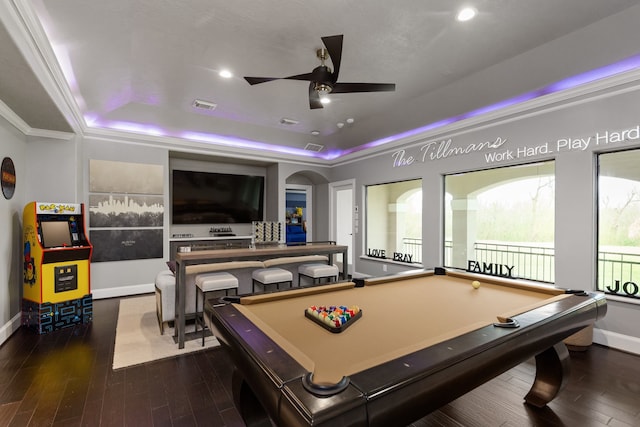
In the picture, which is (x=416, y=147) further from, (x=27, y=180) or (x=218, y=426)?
(x=27, y=180)

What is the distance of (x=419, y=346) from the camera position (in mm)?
1301

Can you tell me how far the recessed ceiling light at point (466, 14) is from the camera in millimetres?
2609

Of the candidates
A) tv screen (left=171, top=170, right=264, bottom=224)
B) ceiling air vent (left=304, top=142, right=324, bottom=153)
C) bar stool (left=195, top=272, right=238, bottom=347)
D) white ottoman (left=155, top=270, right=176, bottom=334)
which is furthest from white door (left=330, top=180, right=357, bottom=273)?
white ottoman (left=155, top=270, right=176, bottom=334)

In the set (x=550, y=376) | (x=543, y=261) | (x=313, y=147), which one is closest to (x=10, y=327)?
(x=550, y=376)

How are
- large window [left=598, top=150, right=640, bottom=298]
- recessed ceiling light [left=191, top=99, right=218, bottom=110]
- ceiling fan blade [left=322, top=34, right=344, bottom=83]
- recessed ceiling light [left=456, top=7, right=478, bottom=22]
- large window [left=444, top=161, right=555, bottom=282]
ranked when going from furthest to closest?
recessed ceiling light [left=191, top=99, right=218, bottom=110] → large window [left=444, top=161, right=555, bottom=282] → large window [left=598, top=150, right=640, bottom=298] → recessed ceiling light [left=456, top=7, right=478, bottom=22] → ceiling fan blade [left=322, top=34, right=344, bottom=83]

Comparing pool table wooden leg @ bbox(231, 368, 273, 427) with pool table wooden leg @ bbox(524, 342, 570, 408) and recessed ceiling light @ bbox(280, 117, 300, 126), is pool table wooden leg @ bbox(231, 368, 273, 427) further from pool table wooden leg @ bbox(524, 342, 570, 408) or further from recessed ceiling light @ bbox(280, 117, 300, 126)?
recessed ceiling light @ bbox(280, 117, 300, 126)

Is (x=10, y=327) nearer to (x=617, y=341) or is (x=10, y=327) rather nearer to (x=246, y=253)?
(x=246, y=253)

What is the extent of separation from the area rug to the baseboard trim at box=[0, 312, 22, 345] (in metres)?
1.04

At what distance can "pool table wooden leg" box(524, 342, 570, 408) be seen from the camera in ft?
7.16

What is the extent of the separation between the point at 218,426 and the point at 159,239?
4.21 meters

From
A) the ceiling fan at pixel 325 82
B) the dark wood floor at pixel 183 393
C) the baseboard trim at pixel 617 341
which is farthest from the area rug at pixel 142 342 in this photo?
the baseboard trim at pixel 617 341

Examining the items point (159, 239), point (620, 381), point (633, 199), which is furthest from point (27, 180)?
point (633, 199)

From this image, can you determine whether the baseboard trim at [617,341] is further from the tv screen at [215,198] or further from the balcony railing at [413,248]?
the tv screen at [215,198]

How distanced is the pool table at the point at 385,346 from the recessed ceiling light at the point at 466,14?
2.42 metres
